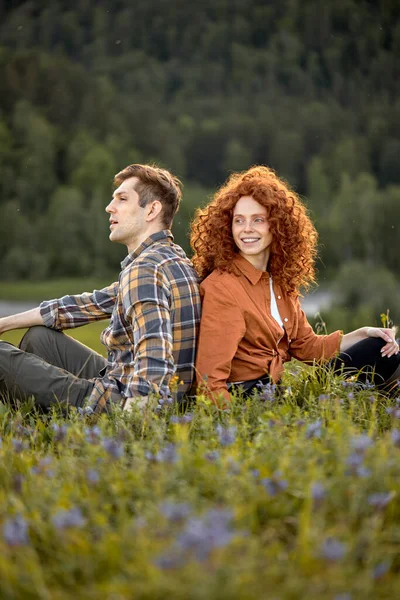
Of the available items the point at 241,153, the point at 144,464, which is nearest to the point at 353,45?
the point at 241,153

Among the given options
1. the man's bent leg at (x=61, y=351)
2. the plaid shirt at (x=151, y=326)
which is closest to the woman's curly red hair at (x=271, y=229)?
the plaid shirt at (x=151, y=326)

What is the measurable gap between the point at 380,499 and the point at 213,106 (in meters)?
16.1

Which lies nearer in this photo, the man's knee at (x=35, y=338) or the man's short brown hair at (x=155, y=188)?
the man's short brown hair at (x=155, y=188)

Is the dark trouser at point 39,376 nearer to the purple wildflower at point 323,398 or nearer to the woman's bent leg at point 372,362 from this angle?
the purple wildflower at point 323,398

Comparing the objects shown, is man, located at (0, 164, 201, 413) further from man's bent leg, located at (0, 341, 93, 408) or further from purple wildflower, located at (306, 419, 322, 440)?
purple wildflower, located at (306, 419, 322, 440)

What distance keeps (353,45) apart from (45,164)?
782 centimetres

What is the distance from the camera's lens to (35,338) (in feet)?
11.5

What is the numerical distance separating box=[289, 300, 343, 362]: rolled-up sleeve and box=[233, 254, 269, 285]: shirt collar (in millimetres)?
323

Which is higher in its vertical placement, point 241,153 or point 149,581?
point 241,153

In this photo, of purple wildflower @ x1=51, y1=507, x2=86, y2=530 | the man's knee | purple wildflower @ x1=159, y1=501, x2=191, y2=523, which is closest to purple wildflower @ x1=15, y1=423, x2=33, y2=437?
the man's knee

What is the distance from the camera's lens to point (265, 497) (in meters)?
1.75

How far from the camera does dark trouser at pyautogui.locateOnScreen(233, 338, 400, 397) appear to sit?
10.6ft

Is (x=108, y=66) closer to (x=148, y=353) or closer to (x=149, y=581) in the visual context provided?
(x=148, y=353)

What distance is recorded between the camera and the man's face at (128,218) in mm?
3199
